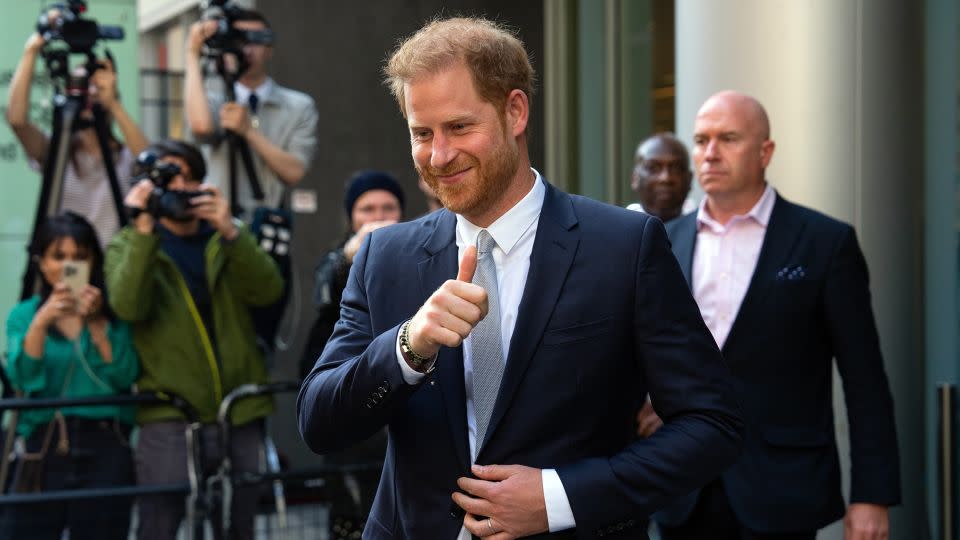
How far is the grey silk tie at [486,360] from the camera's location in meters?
2.47

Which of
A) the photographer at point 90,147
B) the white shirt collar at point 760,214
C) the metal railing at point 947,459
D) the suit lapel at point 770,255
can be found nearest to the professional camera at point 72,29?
the photographer at point 90,147

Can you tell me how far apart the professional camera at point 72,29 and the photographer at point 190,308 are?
2.47 ft

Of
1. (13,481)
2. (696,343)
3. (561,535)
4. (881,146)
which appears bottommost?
(13,481)

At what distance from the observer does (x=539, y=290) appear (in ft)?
8.10

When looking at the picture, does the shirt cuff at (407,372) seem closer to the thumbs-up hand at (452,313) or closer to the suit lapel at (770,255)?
the thumbs-up hand at (452,313)

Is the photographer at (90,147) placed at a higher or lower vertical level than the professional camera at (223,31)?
lower

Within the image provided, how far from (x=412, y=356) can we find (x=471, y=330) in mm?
124

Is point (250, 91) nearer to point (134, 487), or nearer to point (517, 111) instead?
point (134, 487)

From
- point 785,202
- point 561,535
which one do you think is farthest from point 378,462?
point 561,535

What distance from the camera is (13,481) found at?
19.2 feet

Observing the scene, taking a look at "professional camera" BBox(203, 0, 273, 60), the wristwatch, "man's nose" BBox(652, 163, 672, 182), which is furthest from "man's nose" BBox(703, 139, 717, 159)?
"professional camera" BBox(203, 0, 273, 60)

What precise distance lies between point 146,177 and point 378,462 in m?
1.62

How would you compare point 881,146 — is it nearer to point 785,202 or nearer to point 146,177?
point 785,202

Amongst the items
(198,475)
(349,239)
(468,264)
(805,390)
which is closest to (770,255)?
(805,390)
